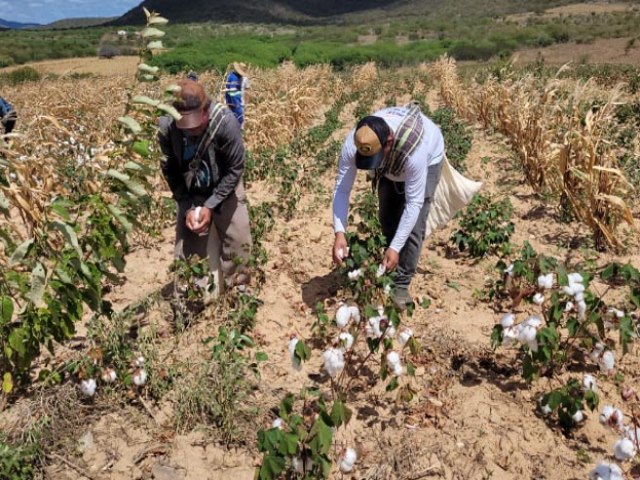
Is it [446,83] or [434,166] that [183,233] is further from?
[446,83]

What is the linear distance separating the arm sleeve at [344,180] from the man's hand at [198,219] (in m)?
0.81

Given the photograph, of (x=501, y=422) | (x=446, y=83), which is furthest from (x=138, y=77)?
(x=446, y=83)

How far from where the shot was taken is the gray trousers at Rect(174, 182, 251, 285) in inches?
145

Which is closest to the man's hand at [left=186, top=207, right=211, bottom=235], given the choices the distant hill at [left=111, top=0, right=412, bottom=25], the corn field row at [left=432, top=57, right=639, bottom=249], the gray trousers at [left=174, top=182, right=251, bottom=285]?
the gray trousers at [left=174, top=182, right=251, bottom=285]

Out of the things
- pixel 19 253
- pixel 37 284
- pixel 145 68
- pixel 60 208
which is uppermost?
pixel 145 68

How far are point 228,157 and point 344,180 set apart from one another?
Answer: 0.75 metres

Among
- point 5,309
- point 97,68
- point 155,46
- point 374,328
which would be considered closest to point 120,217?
point 5,309

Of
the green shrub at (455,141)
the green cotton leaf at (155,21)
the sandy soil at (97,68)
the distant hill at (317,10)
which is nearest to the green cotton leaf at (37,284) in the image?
the green cotton leaf at (155,21)

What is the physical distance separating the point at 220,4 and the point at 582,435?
11939cm

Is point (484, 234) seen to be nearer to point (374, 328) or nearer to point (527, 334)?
point (527, 334)

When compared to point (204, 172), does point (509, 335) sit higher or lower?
lower

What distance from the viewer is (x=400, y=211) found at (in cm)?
378

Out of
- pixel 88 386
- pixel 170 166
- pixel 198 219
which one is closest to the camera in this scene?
pixel 88 386

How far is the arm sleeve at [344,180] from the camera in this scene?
10.2 feet
